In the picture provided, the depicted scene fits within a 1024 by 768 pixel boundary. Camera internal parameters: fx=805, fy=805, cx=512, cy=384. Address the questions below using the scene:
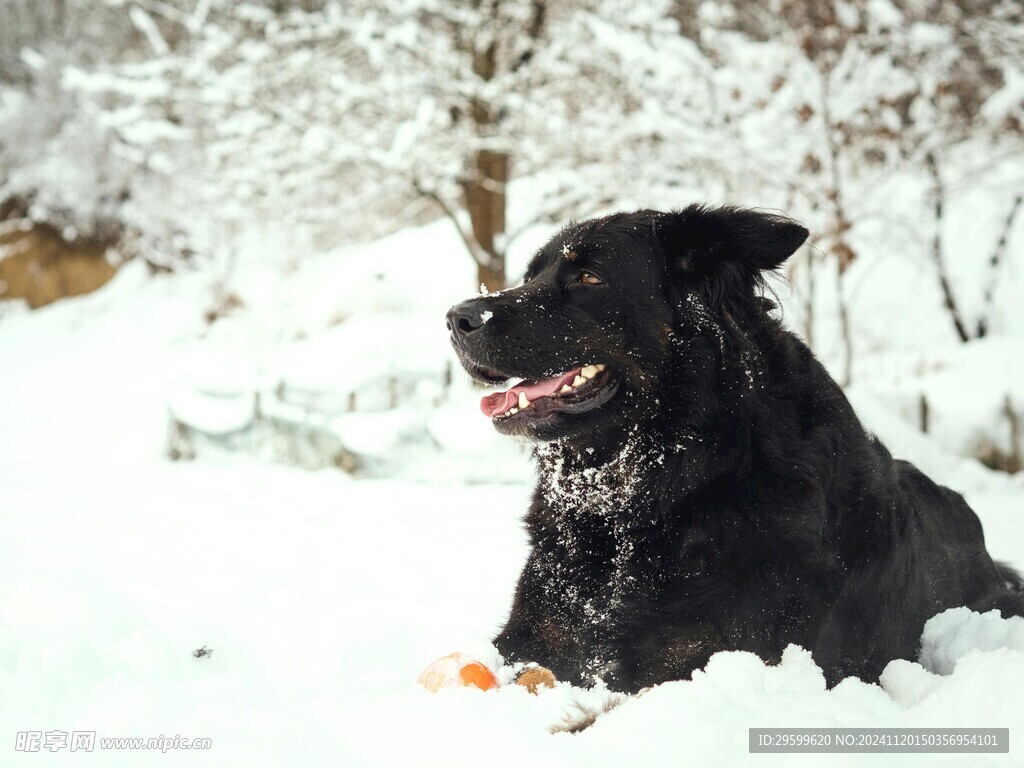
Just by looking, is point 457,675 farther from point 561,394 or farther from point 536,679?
point 561,394

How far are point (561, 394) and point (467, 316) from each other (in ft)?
1.39

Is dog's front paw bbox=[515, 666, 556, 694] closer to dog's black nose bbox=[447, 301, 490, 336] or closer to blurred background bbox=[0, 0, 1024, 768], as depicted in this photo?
blurred background bbox=[0, 0, 1024, 768]

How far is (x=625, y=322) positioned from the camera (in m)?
2.79

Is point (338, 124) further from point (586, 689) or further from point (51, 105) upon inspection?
point (51, 105)

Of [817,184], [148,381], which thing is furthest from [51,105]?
[817,184]

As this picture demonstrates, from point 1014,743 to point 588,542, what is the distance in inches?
50.4

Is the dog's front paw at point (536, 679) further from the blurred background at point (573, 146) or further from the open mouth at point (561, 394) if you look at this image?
the blurred background at point (573, 146)

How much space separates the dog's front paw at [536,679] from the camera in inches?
94.0

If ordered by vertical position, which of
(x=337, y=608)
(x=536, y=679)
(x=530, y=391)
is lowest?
(x=337, y=608)

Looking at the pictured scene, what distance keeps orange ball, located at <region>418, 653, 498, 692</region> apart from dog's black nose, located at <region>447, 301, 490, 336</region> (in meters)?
1.08

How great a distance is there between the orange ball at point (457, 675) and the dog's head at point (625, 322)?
77 cm

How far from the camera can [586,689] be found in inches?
96.1

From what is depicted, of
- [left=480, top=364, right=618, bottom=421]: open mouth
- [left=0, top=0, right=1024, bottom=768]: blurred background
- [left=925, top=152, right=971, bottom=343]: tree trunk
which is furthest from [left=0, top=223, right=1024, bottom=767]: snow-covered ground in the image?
[left=925, top=152, right=971, bottom=343]: tree trunk

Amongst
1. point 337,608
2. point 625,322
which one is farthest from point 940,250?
point 337,608
